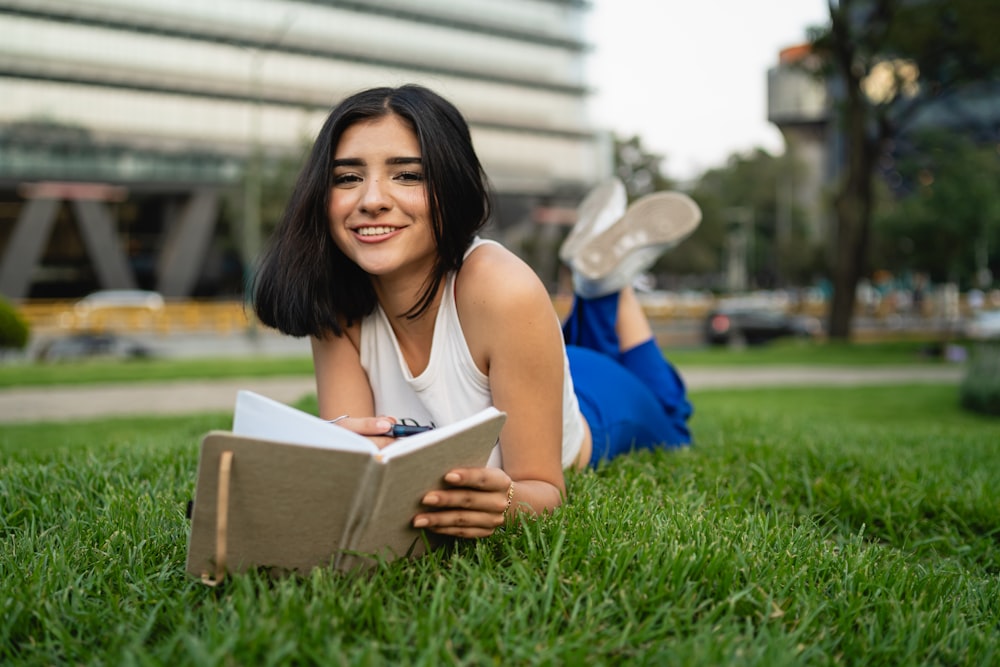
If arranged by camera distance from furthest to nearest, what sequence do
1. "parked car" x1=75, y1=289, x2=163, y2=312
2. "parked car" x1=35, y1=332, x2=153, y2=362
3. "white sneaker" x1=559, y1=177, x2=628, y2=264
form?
"parked car" x1=75, y1=289, x2=163, y2=312, "parked car" x1=35, y1=332, x2=153, y2=362, "white sneaker" x1=559, y1=177, x2=628, y2=264

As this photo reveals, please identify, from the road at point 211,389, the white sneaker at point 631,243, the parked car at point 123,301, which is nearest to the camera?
the white sneaker at point 631,243

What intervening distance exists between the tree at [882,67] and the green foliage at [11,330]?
54.9 feet

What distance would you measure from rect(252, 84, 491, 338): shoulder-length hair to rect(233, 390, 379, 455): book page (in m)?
0.81

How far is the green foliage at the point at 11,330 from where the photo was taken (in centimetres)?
1548

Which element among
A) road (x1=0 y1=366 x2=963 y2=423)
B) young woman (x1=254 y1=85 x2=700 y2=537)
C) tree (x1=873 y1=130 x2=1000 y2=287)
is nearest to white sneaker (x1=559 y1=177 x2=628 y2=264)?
young woman (x1=254 y1=85 x2=700 y2=537)

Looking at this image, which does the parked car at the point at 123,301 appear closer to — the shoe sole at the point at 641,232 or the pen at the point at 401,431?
the shoe sole at the point at 641,232

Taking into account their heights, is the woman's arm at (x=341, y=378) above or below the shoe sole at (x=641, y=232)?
below

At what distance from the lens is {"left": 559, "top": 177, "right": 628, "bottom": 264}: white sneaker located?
3.85 meters

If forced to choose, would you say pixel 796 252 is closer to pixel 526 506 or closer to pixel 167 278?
pixel 167 278

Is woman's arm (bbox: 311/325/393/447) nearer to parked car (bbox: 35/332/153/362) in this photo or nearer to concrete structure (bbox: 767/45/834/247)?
parked car (bbox: 35/332/153/362)

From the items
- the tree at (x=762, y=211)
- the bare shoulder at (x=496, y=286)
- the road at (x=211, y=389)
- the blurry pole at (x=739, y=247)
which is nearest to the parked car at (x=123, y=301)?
the road at (x=211, y=389)

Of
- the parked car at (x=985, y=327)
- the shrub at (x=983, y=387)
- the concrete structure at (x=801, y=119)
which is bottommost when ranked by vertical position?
the parked car at (x=985, y=327)

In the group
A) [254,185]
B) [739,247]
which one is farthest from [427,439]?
[739,247]

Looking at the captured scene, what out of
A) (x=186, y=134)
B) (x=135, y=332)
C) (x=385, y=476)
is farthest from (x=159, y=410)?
(x=186, y=134)
